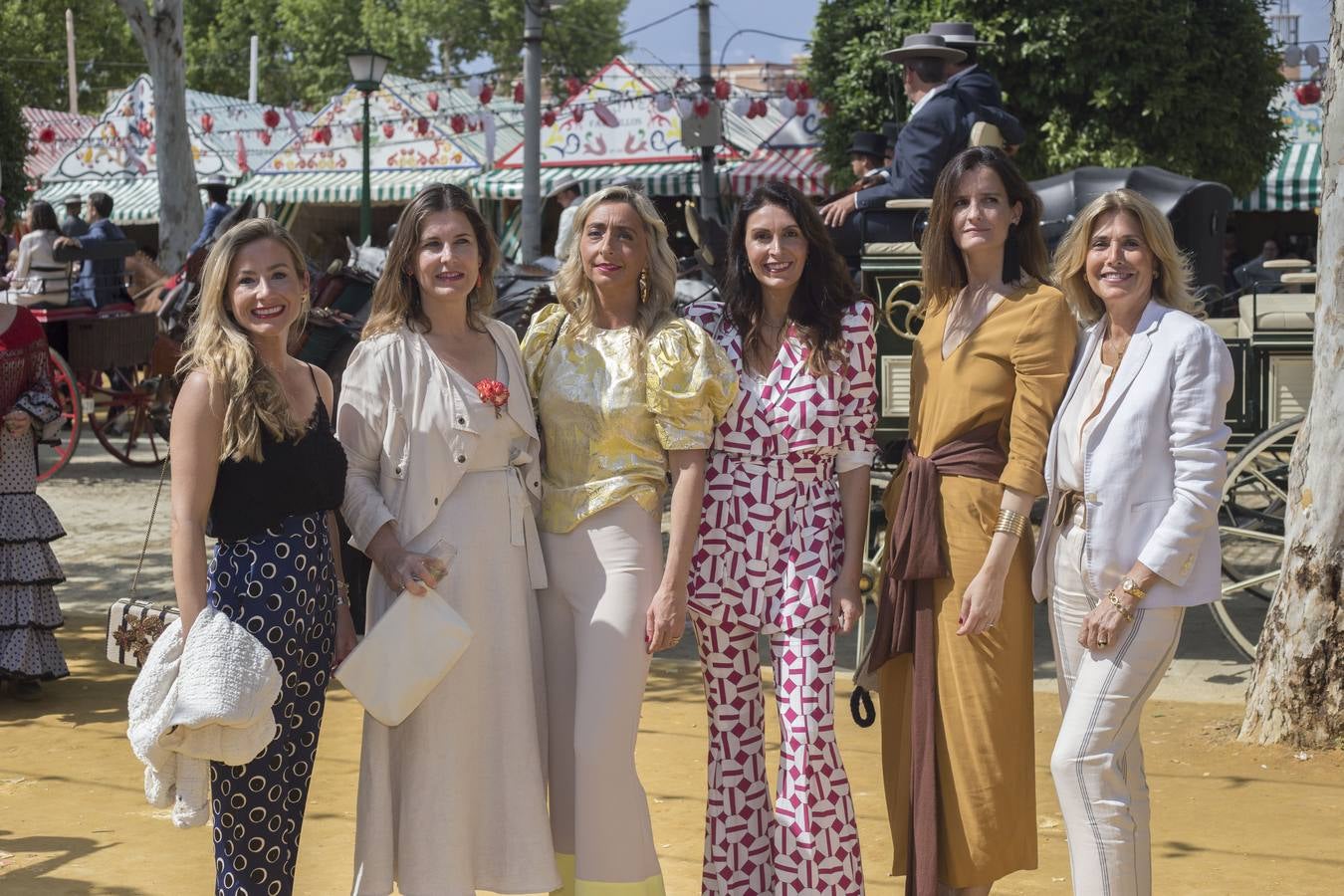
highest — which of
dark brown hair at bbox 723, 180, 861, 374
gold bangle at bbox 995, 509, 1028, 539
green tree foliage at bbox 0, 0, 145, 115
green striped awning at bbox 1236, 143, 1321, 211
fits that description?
green tree foliage at bbox 0, 0, 145, 115

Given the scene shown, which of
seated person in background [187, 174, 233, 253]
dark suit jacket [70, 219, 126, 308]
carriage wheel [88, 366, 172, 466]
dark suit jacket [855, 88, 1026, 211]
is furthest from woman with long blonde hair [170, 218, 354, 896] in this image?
dark suit jacket [70, 219, 126, 308]

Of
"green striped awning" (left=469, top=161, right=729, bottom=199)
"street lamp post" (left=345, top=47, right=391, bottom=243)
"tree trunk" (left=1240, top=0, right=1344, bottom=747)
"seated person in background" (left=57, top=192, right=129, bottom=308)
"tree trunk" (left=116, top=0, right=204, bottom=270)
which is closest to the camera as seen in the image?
"tree trunk" (left=1240, top=0, right=1344, bottom=747)

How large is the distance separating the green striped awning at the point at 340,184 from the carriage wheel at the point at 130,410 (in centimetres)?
833

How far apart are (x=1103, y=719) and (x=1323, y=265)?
2921mm

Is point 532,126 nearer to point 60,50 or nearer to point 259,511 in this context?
point 259,511

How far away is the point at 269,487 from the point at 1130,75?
41.0ft

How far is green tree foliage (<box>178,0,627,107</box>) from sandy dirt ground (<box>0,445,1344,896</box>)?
4685 cm

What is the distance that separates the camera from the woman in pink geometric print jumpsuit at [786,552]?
3.56 m

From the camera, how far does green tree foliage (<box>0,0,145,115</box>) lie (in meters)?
40.9

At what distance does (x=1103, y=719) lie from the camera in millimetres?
3334

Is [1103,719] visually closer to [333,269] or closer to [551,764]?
[551,764]

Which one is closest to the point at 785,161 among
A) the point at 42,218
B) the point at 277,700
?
the point at 42,218

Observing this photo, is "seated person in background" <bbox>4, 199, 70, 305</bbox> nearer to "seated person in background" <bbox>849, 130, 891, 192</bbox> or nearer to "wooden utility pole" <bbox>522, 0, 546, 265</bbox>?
"wooden utility pole" <bbox>522, 0, 546, 265</bbox>

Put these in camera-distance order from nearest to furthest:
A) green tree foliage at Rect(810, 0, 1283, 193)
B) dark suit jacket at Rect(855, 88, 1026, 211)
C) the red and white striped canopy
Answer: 1. dark suit jacket at Rect(855, 88, 1026, 211)
2. green tree foliage at Rect(810, 0, 1283, 193)
3. the red and white striped canopy
